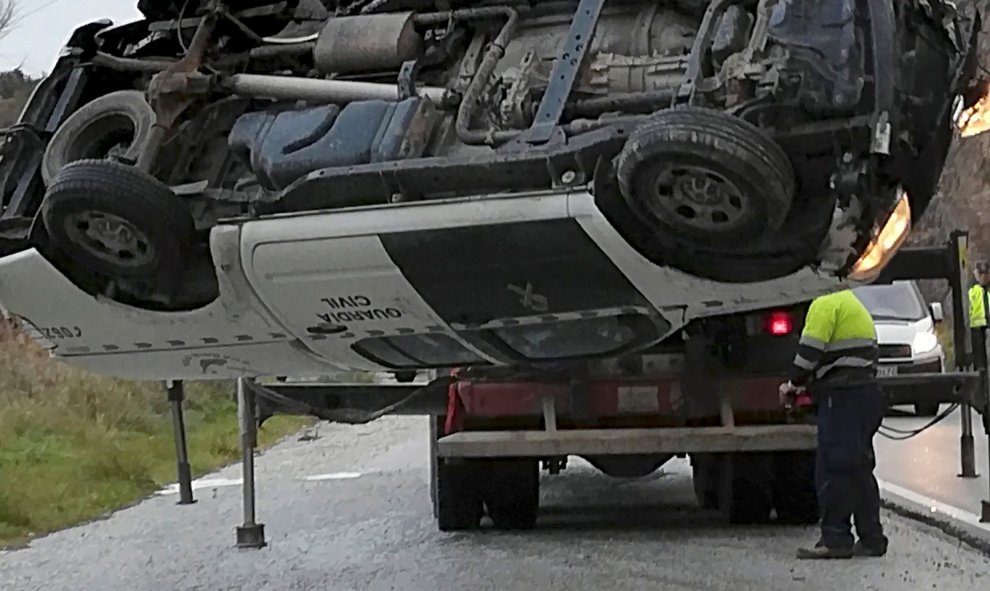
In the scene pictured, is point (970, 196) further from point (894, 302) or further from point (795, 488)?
point (795, 488)

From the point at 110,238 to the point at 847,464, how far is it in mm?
3771

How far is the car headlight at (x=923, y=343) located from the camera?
1493 centimetres

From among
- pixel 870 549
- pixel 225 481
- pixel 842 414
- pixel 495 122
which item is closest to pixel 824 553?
pixel 870 549

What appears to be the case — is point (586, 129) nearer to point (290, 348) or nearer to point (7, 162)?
point (290, 348)

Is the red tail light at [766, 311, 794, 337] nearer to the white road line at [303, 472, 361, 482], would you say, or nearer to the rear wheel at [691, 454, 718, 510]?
the rear wheel at [691, 454, 718, 510]

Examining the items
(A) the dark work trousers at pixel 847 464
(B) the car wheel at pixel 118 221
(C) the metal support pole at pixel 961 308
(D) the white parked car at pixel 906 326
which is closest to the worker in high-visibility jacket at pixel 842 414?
(A) the dark work trousers at pixel 847 464

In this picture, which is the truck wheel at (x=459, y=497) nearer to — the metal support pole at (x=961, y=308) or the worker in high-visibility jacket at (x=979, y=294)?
the metal support pole at (x=961, y=308)

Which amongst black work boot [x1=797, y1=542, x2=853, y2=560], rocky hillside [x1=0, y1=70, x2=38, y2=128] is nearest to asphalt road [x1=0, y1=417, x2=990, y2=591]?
black work boot [x1=797, y1=542, x2=853, y2=560]

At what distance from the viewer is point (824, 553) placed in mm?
6988

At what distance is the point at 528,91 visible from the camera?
4.66 meters

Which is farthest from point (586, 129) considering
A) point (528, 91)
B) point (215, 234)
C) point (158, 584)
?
point (158, 584)

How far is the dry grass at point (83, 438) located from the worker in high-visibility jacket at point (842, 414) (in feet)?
15.9

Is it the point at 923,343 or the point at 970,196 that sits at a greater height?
the point at 970,196

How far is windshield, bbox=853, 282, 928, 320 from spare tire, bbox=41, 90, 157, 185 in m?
11.2
